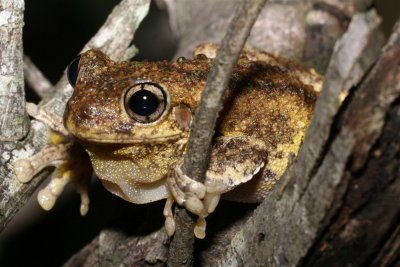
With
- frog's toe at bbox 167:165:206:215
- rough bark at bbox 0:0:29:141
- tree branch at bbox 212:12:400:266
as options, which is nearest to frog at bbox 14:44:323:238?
frog's toe at bbox 167:165:206:215

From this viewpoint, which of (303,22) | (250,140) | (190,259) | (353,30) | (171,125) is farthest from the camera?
(303,22)

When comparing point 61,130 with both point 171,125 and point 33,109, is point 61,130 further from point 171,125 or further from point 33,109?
point 171,125

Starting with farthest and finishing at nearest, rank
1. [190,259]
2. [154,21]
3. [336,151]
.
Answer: [154,21] → [190,259] → [336,151]

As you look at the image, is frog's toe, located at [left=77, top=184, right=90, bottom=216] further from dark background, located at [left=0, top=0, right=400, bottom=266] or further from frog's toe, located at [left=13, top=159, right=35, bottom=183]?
frog's toe, located at [left=13, top=159, right=35, bottom=183]

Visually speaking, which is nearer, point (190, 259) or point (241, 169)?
point (190, 259)

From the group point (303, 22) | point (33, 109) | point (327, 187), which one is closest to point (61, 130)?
point (33, 109)

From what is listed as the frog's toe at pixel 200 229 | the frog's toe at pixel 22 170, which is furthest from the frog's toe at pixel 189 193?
the frog's toe at pixel 22 170

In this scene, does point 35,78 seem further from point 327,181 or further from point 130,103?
point 327,181
